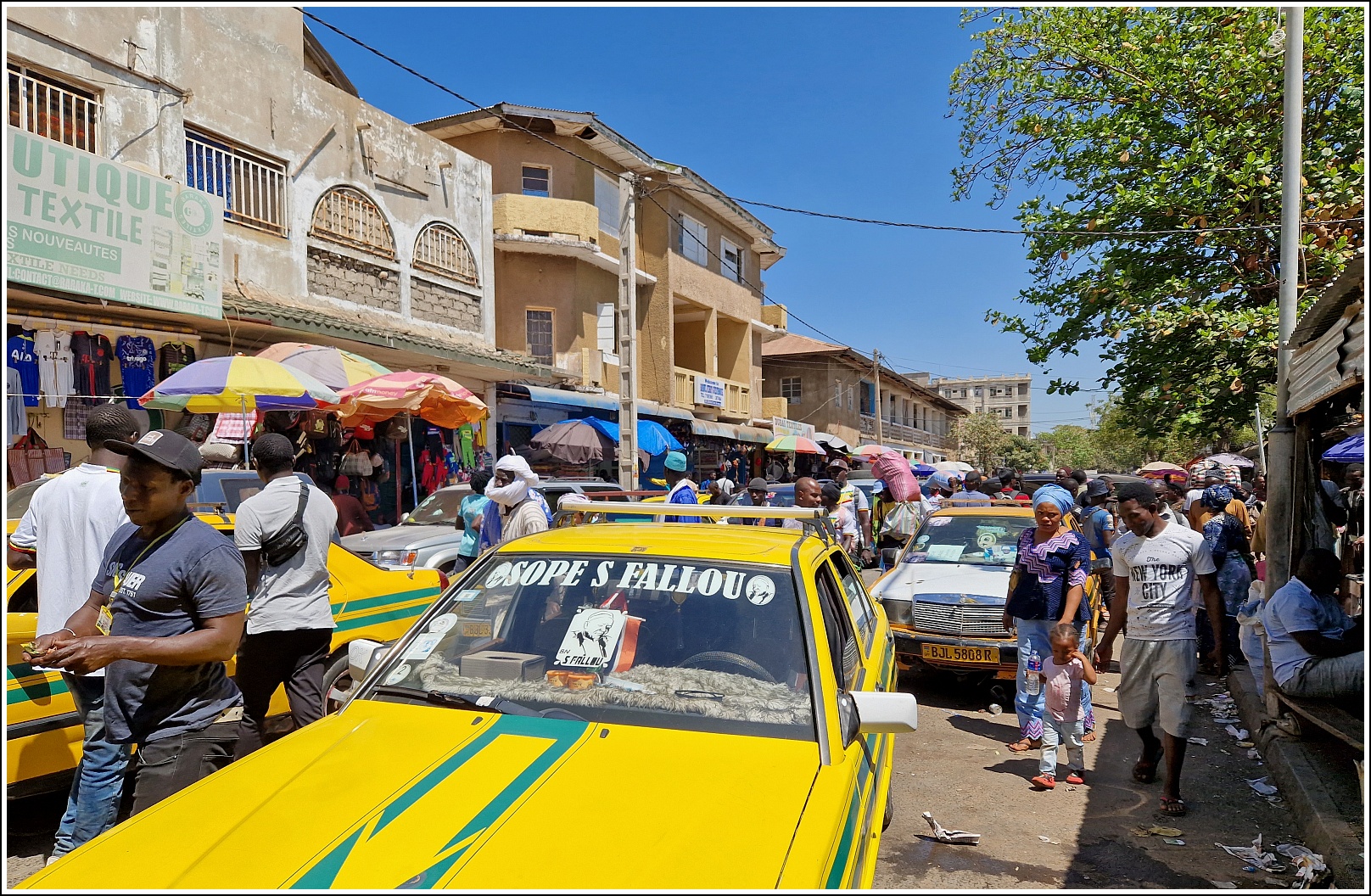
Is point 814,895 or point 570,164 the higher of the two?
point 570,164

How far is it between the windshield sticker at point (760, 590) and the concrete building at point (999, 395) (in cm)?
11444

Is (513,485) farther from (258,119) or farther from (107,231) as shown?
(258,119)

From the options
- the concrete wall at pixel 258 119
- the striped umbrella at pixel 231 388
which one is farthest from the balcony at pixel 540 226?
the striped umbrella at pixel 231 388

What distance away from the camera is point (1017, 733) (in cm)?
657

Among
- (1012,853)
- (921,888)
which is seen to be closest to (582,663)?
(921,888)

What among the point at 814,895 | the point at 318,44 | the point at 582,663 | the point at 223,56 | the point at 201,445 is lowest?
the point at 814,895

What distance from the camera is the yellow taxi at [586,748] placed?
220cm

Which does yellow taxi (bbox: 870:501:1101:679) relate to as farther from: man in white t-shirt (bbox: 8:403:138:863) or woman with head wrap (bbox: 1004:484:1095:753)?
man in white t-shirt (bbox: 8:403:138:863)

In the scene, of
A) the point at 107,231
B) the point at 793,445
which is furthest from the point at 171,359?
the point at 793,445

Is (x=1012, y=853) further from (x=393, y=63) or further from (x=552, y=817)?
(x=393, y=63)

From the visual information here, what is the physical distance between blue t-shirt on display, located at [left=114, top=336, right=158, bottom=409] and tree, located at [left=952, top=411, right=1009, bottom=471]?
194 ft

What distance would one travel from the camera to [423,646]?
3404 millimetres

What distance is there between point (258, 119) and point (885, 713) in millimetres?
12737

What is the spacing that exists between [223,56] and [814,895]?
1326 cm
